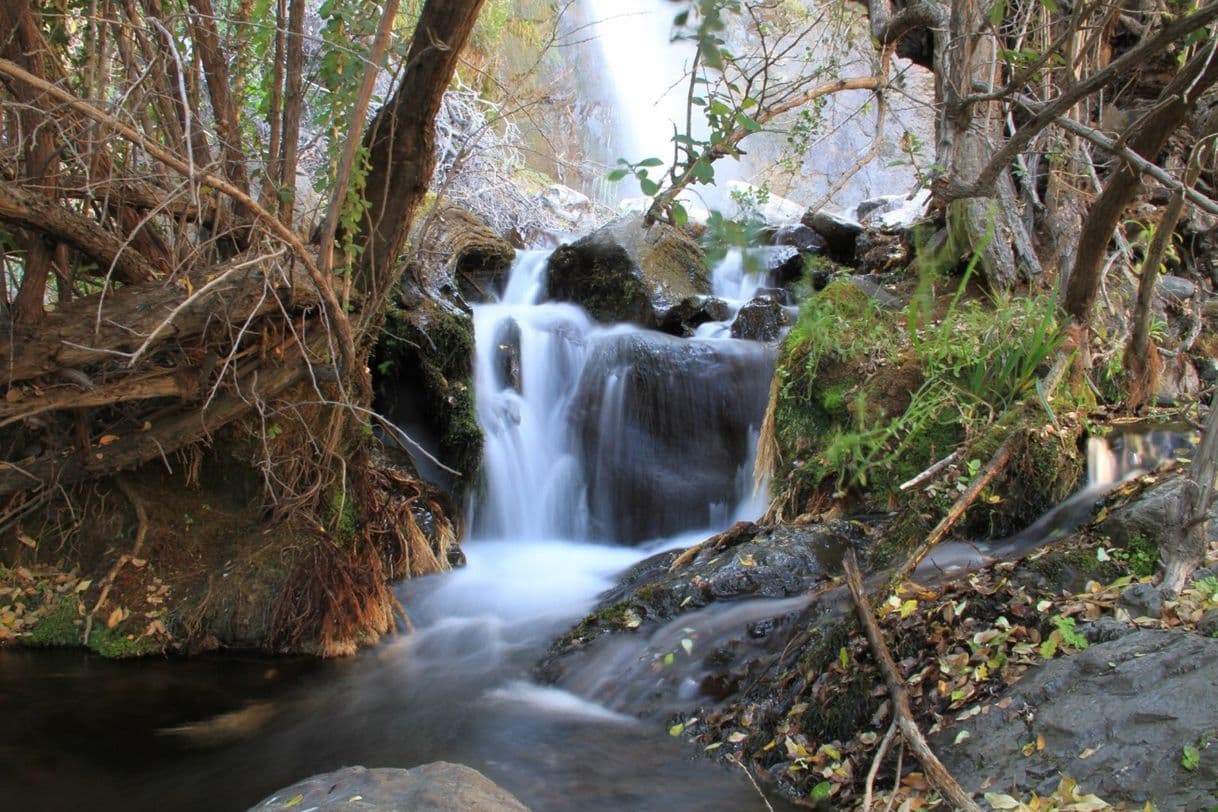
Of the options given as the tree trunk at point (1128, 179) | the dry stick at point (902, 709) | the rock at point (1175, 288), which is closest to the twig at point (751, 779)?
the dry stick at point (902, 709)

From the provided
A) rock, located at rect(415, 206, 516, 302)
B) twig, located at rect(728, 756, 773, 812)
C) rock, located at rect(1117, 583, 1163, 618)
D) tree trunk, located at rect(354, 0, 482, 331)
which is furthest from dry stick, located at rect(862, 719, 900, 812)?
rock, located at rect(415, 206, 516, 302)

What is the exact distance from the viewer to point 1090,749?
232cm

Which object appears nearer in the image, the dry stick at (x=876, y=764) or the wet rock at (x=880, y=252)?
the dry stick at (x=876, y=764)

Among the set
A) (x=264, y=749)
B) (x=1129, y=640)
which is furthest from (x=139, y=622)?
(x=1129, y=640)

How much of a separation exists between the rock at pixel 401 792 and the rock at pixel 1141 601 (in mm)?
2096

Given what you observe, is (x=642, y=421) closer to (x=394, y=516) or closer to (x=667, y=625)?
(x=394, y=516)

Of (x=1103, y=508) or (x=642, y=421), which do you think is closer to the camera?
(x=1103, y=508)

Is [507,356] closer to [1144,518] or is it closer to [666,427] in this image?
[666,427]

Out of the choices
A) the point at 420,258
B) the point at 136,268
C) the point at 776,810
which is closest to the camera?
the point at 776,810

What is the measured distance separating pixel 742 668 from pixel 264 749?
6.83 ft

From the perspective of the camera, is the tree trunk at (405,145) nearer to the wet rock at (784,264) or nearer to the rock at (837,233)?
the wet rock at (784,264)

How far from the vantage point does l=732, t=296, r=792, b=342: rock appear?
7.96 m

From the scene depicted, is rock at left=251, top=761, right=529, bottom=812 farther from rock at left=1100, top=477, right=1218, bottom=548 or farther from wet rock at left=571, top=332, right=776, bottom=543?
wet rock at left=571, top=332, right=776, bottom=543

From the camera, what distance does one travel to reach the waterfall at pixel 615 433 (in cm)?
682
